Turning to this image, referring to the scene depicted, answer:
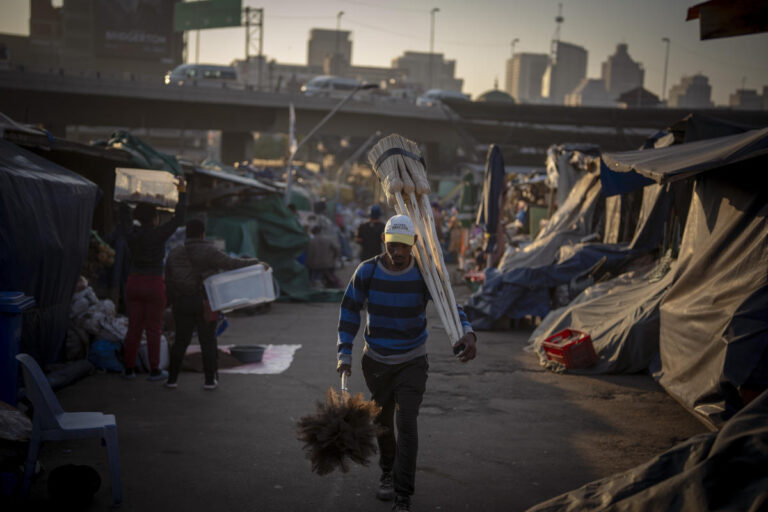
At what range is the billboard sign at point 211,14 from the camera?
185 ft

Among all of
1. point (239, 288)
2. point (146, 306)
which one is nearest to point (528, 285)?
point (239, 288)

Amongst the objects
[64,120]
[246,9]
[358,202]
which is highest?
[246,9]

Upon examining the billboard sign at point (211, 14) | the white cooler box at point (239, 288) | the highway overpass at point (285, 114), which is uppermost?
the billboard sign at point (211, 14)

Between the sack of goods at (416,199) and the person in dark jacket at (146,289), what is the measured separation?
11.3 feet

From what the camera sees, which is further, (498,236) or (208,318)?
(498,236)

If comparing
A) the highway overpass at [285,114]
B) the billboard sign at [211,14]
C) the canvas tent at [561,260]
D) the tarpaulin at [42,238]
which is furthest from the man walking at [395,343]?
the billboard sign at [211,14]

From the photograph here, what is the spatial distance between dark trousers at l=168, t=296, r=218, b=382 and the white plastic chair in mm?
3220

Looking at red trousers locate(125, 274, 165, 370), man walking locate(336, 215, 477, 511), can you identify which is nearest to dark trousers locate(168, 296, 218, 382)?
red trousers locate(125, 274, 165, 370)

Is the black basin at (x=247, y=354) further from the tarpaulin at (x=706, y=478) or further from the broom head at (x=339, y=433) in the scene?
the tarpaulin at (x=706, y=478)

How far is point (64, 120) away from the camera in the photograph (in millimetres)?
41875

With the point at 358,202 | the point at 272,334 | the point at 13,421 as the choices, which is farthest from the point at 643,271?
the point at 358,202

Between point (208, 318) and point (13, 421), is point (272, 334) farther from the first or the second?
point (13, 421)

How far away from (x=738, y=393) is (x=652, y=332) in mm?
3002

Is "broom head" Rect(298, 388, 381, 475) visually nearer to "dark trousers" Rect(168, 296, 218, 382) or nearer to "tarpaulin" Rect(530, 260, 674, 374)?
"dark trousers" Rect(168, 296, 218, 382)
